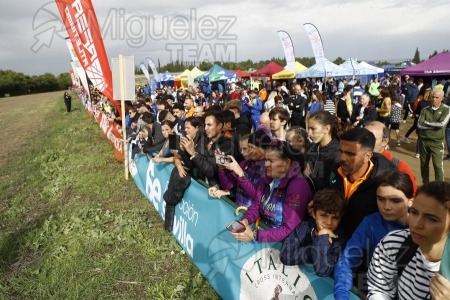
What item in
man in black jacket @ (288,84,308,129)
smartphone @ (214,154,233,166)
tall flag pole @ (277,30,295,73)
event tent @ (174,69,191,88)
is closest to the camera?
smartphone @ (214,154,233,166)

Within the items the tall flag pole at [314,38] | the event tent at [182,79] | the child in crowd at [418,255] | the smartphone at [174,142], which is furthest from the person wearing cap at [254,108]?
the event tent at [182,79]

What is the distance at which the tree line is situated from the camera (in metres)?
66.5

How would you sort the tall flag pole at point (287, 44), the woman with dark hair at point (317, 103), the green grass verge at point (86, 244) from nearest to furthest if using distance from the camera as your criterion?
1. the green grass verge at point (86, 244)
2. the woman with dark hair at point (317, 103)
3. the tall flag pole at point (287, 44)

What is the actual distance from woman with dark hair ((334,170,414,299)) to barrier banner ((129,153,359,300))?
0.11 meters

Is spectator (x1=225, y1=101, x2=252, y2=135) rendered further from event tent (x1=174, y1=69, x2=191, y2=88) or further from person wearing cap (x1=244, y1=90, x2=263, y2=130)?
event tent (x1=174, y1=69, x2=191, y2=88)

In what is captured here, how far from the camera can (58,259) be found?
4180mm

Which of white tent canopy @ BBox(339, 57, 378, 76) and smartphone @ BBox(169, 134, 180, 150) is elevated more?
white tent canopy @ BBox(339, 57, 378, 76)

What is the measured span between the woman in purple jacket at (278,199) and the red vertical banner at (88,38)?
18.0 feet

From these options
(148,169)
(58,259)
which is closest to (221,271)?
(58,259)

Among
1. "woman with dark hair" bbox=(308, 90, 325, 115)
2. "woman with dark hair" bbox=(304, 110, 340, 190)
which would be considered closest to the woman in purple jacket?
"woman with dark hair" bbox=(304, 110, 340, 190)

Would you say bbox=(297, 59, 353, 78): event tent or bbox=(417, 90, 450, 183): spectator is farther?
bbox=(297, 59, 353, 78): event tent

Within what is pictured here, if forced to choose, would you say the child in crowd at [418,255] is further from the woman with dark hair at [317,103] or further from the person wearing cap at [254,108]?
the person wearing cap at [254,108]

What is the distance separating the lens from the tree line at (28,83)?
66500mm

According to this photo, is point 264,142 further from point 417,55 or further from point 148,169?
point 417,55
